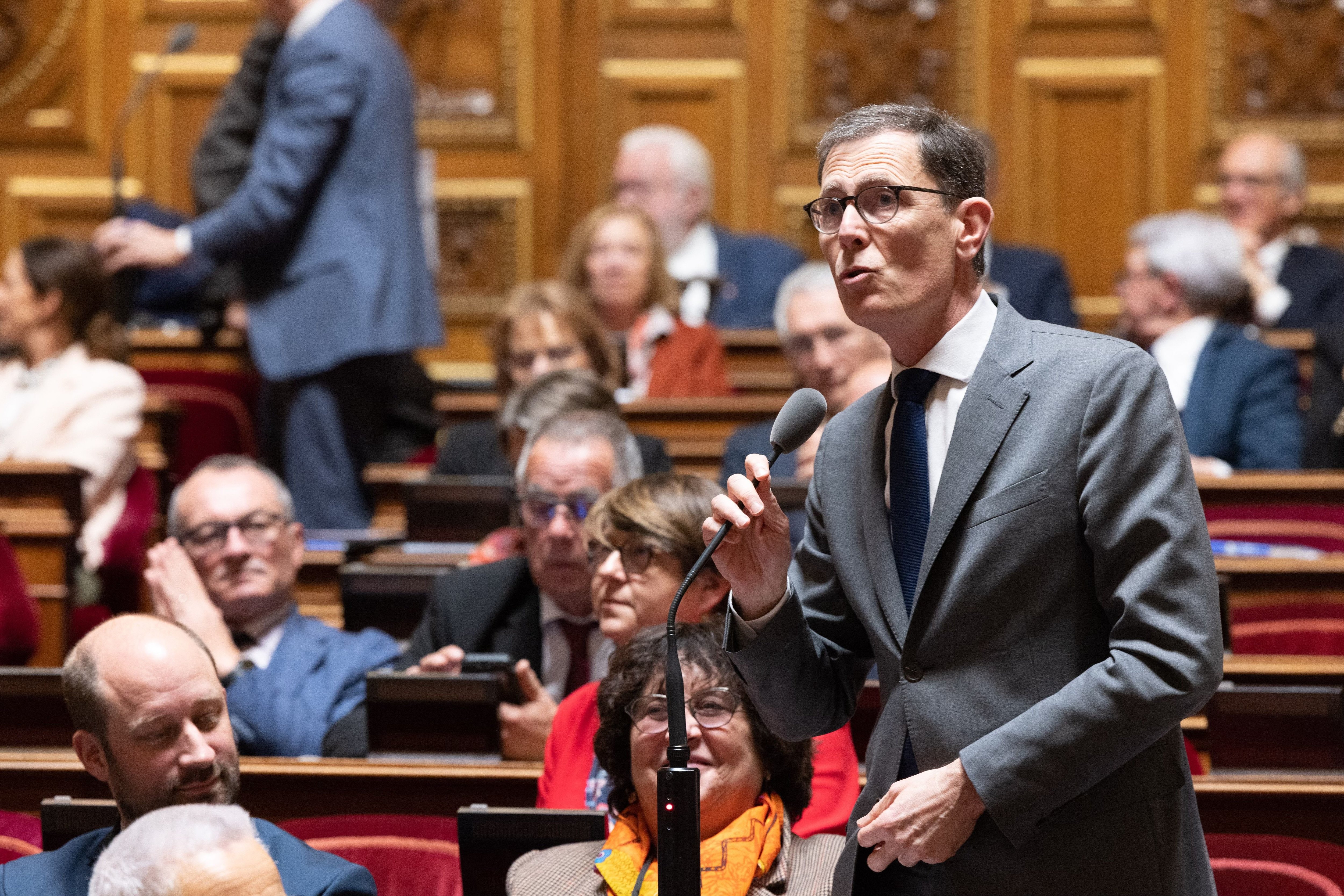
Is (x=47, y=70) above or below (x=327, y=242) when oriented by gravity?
above

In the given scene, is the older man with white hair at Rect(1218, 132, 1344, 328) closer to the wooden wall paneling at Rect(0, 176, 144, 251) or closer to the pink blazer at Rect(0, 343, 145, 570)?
the pink blazer at Rect(0, 343, 145, 570)

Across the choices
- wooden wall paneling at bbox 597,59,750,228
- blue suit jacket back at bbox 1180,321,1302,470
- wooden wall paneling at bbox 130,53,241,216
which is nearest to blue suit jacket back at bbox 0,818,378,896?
blue suit jacket back at bbox 1180,321,1302,470

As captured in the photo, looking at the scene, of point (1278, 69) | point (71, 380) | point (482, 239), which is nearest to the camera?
point (71, 380)

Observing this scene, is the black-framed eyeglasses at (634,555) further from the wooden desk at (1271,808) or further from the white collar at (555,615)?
the wooden desk at (1271,808)

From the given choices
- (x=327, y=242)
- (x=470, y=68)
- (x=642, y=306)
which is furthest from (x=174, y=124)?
(x=642, y=306)

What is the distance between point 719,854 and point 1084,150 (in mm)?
4278

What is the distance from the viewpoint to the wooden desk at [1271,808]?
1.95 meters

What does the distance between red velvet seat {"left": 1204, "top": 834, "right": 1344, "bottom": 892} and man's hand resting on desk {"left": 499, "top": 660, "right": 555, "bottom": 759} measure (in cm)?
90

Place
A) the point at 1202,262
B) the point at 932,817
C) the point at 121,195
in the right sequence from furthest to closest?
the point at 121,195 < the point at 1202,262 < the point at 932,817

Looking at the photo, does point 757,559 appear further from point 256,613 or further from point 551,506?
point 256,613

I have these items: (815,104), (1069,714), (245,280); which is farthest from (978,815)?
(815,104)

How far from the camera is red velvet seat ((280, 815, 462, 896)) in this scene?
1975mm

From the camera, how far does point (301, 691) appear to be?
2.48m

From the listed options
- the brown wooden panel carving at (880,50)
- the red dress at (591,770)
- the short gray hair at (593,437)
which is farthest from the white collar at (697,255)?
the red dress at (591,770)
